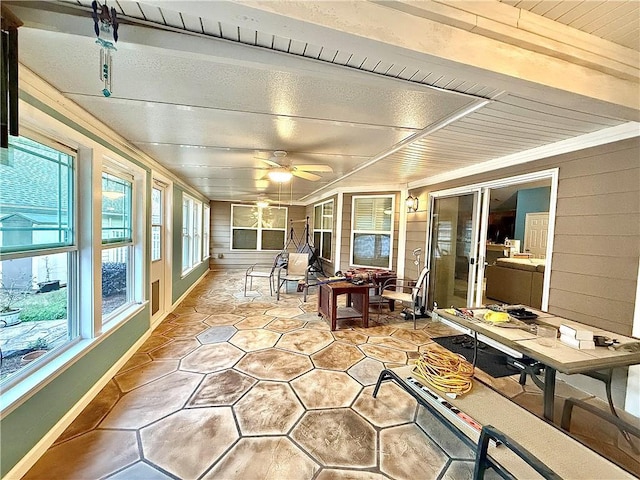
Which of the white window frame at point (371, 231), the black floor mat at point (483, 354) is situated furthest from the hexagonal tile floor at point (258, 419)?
the white window frame at point (371, 231)

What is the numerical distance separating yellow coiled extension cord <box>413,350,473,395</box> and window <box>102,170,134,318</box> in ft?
9.43

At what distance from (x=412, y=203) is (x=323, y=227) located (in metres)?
2.99

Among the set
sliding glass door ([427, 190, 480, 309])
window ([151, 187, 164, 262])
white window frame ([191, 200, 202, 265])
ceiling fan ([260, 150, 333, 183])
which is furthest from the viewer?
white window frame ([191, 200, 202, 265])

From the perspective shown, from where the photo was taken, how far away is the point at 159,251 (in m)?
4.11

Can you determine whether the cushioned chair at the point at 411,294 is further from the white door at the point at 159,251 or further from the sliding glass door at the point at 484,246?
the white door at the point at 159,251

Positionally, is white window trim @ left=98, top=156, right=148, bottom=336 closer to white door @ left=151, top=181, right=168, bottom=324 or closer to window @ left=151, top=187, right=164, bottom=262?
white door @ left=151, top=181, right=168, bottom=324

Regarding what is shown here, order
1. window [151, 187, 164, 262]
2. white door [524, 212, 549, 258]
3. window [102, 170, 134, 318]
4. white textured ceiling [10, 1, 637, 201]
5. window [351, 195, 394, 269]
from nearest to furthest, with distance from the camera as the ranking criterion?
white textured ceiling [10, 1, 637, 201], window [102, 170, 134, 318], window [151, 187, 164, 262], window [351, 195, 394, 269], white door [524, 212, 549, 258]

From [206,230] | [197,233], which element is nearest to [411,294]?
[197,233]

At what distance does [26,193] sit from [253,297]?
13.7 feet

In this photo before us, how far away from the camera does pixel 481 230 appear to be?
3.65m

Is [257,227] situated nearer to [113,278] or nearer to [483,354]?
[113,278]

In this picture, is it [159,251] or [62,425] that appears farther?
[159,251]

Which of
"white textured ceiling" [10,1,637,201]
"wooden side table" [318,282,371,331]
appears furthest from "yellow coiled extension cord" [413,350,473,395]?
"white textured ceiling" [10,1,637,201]

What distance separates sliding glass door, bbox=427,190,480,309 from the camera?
3801 mm
